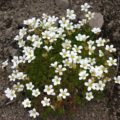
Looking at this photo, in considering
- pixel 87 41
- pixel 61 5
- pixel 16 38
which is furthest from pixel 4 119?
pixel 61 5

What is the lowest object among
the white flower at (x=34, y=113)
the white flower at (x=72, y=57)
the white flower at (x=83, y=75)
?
the white flower at (x=34, y=113)

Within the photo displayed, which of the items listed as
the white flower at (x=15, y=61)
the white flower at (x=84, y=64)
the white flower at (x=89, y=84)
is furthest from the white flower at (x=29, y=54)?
the white flower at (x=89, y=84)

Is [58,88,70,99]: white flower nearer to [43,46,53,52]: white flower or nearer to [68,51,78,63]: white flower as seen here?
[68,51,78,63]: white flower

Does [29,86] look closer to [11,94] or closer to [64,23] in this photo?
[11,94]

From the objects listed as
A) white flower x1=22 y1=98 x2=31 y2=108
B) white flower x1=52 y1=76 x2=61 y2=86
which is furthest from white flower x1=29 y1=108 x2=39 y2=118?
white flower x1=52 y1=76 x2=61 y2=86

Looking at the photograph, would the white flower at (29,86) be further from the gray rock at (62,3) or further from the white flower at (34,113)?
the gray rock at (62,3)

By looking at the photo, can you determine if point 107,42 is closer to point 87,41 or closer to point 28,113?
point 87,41
